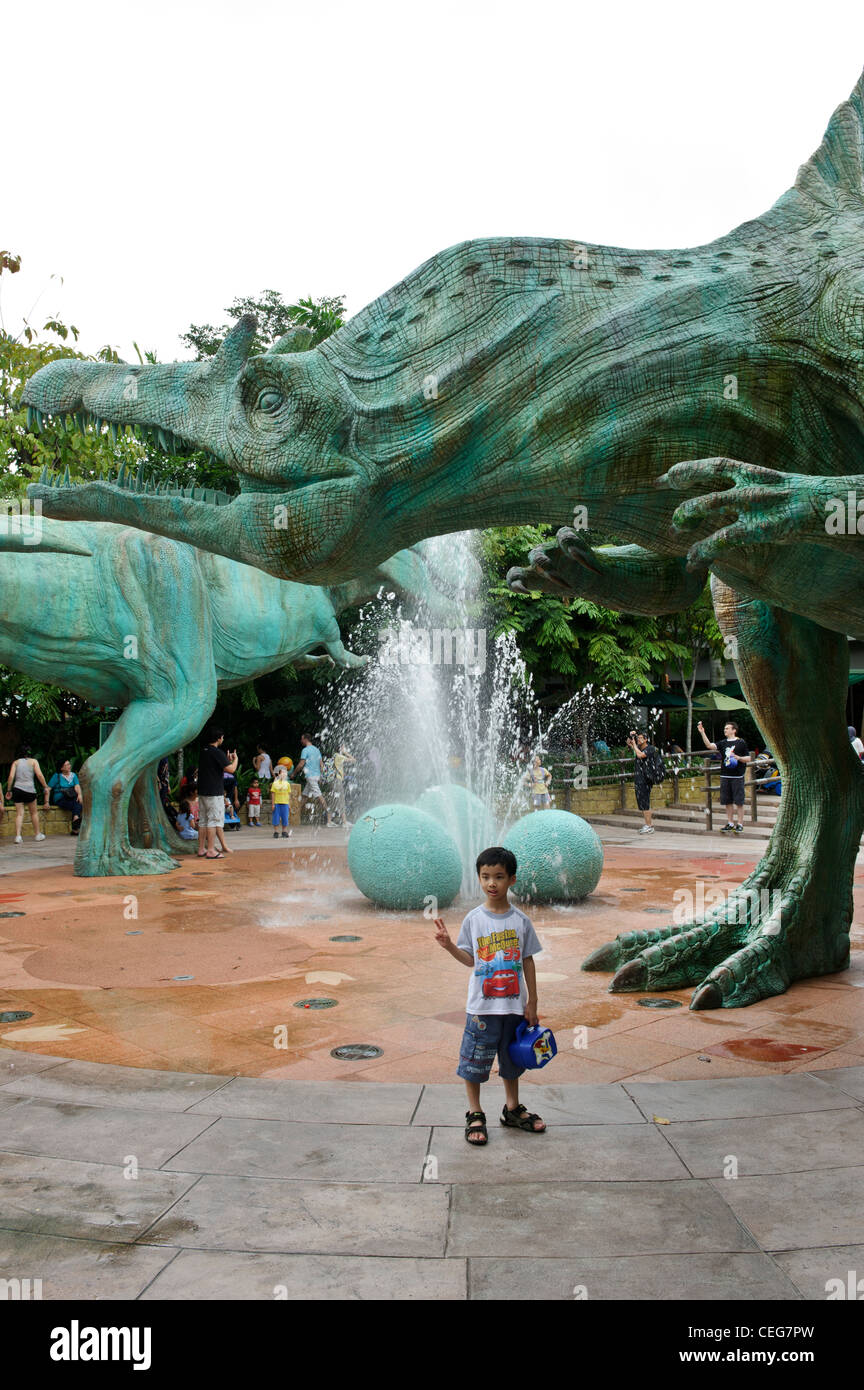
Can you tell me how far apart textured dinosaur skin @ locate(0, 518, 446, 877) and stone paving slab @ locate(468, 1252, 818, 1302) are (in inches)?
353

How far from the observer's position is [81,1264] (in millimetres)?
2820

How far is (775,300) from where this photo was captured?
4293 mm

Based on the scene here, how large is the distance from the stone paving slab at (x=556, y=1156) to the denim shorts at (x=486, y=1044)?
0.21 meters

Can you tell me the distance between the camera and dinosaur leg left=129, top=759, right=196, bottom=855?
1266cm

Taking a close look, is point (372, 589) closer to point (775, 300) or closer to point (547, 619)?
point (547, 619)

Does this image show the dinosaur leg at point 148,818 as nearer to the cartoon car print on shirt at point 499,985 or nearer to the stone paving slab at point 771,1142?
the cartoon car print on shirt at point 499,985

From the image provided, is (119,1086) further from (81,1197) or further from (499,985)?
(499,985)

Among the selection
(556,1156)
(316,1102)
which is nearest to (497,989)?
→ (556,1156)

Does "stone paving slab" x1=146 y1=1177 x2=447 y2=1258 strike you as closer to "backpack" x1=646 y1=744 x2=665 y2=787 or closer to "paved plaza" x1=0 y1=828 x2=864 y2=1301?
"paved plaza" x1=0 y1=828 x2=864 y2=1301

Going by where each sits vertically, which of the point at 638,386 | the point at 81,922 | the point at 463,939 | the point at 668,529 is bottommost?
the point at 81,922

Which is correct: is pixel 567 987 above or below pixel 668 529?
below

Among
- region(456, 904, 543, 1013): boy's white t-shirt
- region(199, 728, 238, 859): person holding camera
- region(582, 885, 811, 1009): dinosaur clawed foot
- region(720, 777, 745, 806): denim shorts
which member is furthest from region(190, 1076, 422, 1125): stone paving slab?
region(720, 777, 745, 806): denim shorts

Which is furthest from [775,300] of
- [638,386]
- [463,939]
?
[463,939]

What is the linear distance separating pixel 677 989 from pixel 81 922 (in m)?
4.72
